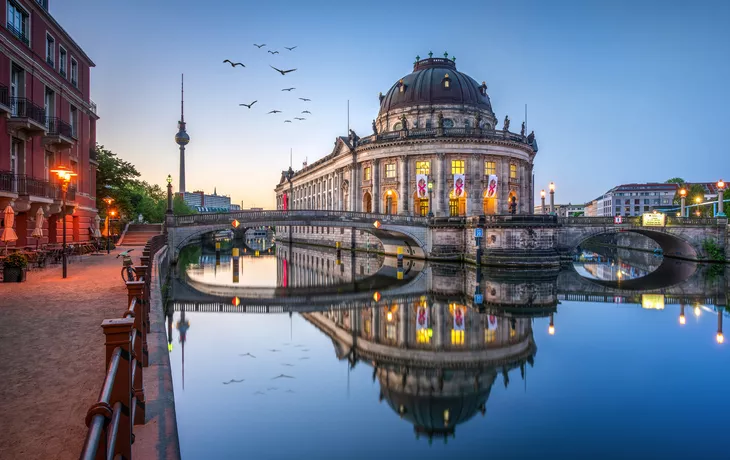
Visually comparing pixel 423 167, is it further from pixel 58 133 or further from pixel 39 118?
pixel 39 118

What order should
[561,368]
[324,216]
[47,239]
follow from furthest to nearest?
1. [324,216]
2. [47,239]
3. [561,368]

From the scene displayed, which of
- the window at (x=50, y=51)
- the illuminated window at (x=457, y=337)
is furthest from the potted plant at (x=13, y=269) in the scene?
the illuminated window at (x=457, y=337)

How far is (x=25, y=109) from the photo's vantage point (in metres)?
21.8

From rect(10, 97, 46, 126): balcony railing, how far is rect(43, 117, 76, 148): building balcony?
1162 mm

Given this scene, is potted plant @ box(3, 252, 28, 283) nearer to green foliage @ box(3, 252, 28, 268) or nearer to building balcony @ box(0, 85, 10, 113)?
green foliage @ box(3, 252, 28, 268)

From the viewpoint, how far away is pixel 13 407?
586 centimetres

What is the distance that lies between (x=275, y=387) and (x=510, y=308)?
13.6 m

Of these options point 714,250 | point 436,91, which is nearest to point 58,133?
point 436,91

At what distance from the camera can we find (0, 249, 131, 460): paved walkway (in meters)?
5.12

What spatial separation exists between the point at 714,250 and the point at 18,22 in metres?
53.6

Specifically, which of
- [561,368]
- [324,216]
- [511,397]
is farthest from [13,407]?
[324,216]

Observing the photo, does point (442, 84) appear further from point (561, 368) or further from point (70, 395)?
point (70, 395)

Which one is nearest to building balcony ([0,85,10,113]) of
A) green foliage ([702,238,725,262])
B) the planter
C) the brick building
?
the brick building

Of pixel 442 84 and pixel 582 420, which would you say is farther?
pixel 442 84
